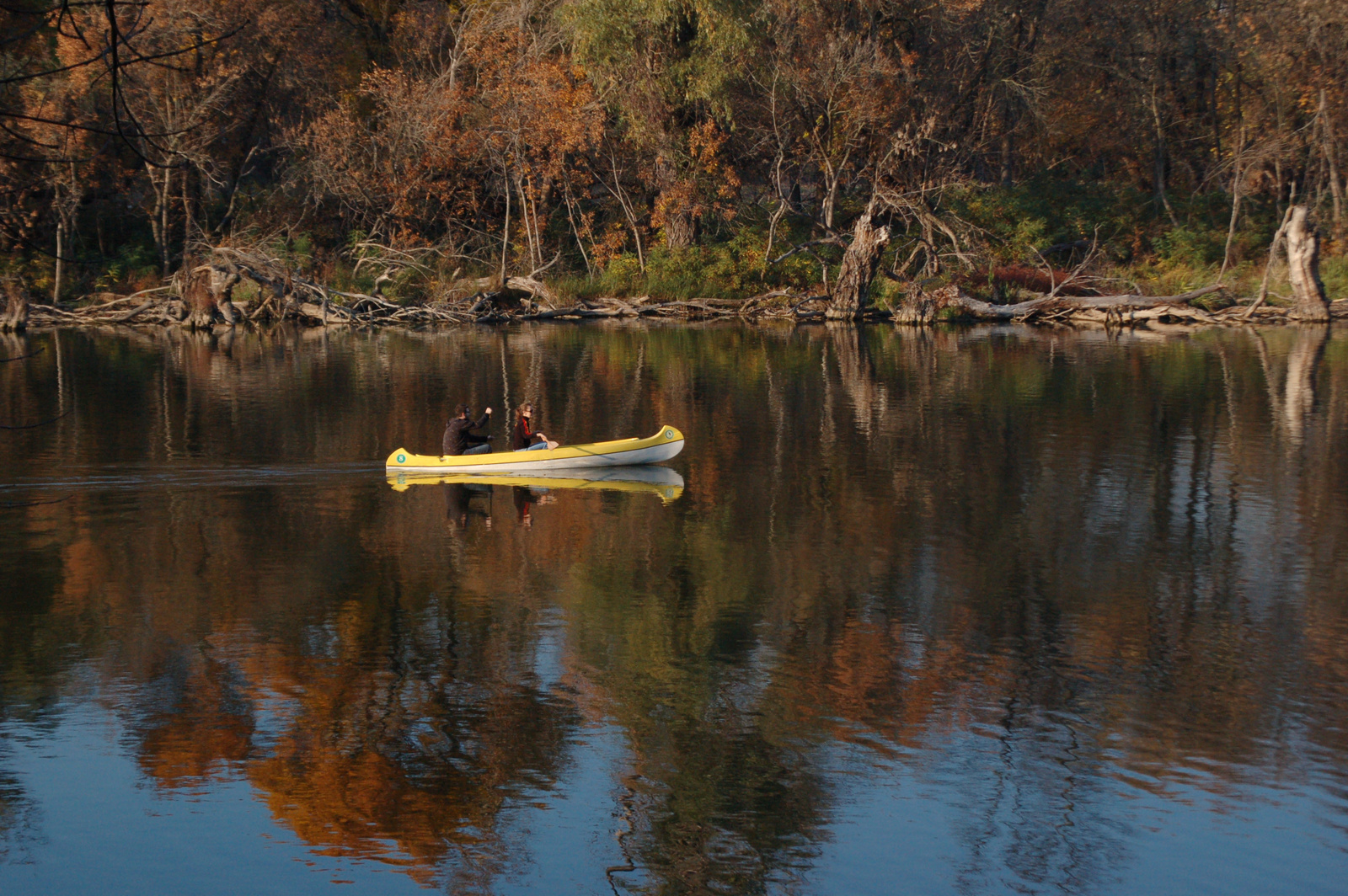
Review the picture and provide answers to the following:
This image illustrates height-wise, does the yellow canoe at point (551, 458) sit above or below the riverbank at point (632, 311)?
below

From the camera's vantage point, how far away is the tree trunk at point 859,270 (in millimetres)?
44141

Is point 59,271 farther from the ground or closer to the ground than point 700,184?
closer to the ground

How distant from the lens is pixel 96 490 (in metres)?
18.3

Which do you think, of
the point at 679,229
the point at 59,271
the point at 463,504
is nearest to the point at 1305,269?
the point at 679,229

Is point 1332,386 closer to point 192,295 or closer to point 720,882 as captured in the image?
point 720,882

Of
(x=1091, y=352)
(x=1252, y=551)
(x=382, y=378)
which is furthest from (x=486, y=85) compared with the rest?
(x=1252, y=551)

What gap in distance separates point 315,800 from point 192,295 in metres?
40.7

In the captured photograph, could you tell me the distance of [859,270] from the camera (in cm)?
4534

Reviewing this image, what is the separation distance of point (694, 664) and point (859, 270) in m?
35.9

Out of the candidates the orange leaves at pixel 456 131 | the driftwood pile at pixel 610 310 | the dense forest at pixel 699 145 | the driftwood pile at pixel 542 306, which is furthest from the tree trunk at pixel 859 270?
the orange leaves at pixel 456 131

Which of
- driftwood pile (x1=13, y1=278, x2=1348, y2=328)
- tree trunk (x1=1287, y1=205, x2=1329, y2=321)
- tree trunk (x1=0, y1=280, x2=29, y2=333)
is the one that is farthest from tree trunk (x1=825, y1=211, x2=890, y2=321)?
tree trunk (x1=0, y1=280, x2=29, y2=333)

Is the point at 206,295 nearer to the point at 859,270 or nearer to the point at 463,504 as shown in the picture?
the point at 859,270

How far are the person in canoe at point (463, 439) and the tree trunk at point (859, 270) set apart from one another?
87.8 feet

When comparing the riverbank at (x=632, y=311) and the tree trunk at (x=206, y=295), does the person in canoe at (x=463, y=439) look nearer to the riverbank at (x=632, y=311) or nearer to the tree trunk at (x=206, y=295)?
the riverbank at (x=632, y=311)
